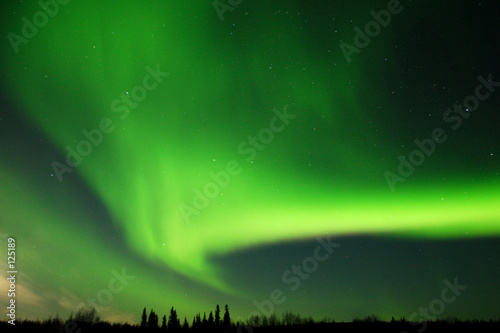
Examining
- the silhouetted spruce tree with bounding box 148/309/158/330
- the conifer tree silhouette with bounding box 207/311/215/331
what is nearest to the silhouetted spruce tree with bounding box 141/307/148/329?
the silhouetted spruce tree with bounding box 148/309/158/330

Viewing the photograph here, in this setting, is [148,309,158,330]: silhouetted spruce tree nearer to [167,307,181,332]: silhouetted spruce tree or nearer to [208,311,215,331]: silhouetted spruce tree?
[167,307,181,332]: silhouetted spruce tree

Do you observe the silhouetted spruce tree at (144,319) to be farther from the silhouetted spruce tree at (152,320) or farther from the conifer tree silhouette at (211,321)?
the conifer tree silhouette at (211,321)

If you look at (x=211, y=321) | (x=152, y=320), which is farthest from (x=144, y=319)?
(x=211, y=321)

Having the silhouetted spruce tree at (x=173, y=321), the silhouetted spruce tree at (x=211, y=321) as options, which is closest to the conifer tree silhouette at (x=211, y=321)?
the silhouetted spruce tree at (x=211, y=321)

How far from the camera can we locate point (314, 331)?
38906 mm

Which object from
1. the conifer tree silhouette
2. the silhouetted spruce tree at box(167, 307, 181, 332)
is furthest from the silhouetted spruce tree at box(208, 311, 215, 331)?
the silhouetted spruce tree at box(167, 307, 181, 332)

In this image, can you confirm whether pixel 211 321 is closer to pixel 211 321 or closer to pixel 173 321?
pixel 211 321

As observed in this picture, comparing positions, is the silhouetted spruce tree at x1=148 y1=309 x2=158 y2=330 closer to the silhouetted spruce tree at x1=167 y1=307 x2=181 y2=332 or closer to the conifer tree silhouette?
the silhouetted spruce tree at x1=167 y1=307 x2=181 y2=332

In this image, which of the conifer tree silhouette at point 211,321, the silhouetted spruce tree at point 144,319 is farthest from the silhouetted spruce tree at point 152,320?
the conifer tree silhouette at point 211,321

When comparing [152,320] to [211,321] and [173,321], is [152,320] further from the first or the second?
[211,321]

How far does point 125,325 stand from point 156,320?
553 inches

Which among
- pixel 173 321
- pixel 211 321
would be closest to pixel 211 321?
pixel 211 321

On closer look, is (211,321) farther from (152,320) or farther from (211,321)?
(152,320)

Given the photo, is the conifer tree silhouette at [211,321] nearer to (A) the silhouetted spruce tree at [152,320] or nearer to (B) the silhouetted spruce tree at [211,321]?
(B) the silhouetted spruce tree at [211,321]
